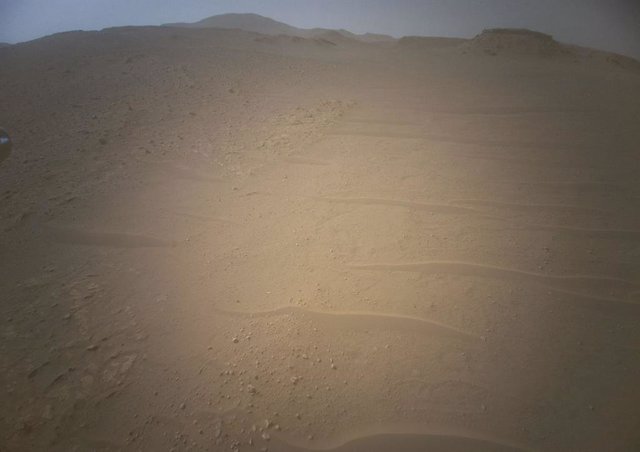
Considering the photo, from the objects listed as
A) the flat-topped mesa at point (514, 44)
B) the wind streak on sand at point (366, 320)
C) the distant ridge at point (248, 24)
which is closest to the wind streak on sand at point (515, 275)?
the wind streak on sand at point (366, 320)

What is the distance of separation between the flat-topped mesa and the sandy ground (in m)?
2.76

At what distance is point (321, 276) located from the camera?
2.05 meters

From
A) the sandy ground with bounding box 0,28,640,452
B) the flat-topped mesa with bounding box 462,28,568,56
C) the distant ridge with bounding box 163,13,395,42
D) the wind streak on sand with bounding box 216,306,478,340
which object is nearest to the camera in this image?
the sandy ground with bounding box 0,28,640,452

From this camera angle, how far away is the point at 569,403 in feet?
4.89

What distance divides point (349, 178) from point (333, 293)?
1303 mm

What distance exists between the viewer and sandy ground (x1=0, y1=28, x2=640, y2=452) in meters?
1.44

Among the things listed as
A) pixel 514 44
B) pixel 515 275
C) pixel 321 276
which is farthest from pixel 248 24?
pixel 515 275

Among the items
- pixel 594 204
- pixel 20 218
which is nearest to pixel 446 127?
pixel 594 204

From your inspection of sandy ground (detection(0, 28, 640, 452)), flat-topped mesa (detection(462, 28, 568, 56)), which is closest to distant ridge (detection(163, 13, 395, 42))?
flat-topped mesa (detection(462, 28, 568, 56))

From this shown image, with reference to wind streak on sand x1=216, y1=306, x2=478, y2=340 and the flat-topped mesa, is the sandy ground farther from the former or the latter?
the flat-topped mesa

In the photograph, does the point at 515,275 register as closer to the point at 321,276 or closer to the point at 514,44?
the point at 321,276

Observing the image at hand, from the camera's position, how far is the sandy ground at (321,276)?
1439mm

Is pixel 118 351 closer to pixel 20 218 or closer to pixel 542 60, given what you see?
pixel 20 218

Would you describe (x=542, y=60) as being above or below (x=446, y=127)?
above
